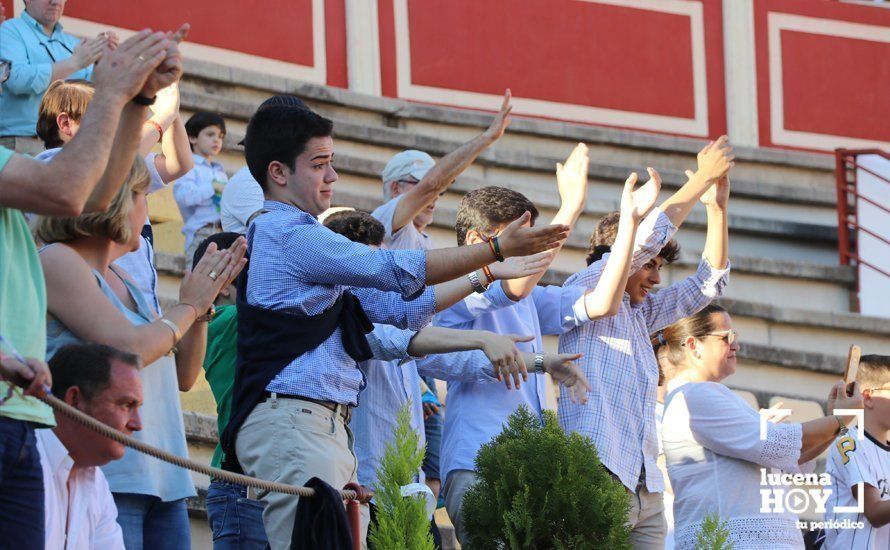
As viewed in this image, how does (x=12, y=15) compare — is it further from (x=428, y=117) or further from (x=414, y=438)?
(x=414, y=438)

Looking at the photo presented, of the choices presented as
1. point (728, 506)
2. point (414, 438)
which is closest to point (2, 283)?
point (414, 438)

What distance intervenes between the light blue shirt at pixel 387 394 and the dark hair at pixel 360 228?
1.41ft

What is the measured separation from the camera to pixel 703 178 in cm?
614

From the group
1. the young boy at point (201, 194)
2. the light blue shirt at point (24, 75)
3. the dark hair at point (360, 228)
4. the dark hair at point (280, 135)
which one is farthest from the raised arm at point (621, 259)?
the young boy at point (201, 194)

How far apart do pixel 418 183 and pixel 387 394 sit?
93 cm

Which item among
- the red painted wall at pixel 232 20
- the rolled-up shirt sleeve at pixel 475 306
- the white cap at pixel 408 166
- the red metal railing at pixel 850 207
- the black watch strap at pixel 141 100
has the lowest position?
the black watch strap at pixel 141 100

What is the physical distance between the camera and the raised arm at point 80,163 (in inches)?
127

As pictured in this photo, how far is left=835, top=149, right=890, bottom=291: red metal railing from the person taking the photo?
11359 mm

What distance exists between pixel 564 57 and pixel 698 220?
7.44 ft

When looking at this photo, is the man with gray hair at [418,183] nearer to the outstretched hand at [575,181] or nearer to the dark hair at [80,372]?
the outstretched hand at [575,181]

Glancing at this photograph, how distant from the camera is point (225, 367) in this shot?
5.11m

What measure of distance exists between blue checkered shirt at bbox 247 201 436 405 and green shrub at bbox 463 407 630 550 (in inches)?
20.0

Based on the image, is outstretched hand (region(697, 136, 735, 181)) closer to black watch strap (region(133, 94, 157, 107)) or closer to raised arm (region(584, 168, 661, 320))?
raised arm (region(584, 168, 661, 320))

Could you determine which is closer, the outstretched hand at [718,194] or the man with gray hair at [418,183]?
the man with gray hair at [418,183]
